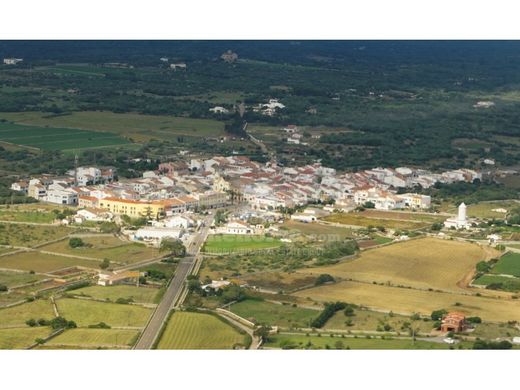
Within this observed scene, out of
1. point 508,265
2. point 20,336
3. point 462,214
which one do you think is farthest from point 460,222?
point 20,336

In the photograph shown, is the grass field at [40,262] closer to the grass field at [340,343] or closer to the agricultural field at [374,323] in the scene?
the agricultural field at [374,323]

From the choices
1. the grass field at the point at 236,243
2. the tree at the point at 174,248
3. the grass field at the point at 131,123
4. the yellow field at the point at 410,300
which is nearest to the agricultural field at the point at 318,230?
the grass field at the point at 236,243

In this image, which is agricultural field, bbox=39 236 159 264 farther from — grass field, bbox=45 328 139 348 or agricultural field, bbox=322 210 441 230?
agricultural field, bbox=322 210 441 230

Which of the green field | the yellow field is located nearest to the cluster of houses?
the green field

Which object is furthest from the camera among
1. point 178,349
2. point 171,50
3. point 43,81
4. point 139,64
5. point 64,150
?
point 171,50

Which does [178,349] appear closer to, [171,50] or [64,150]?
[64,150]

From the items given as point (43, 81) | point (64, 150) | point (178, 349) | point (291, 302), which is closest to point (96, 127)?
point (64, 150)

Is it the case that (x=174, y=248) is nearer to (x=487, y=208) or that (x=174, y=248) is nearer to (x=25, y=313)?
(x=25, y=313)
